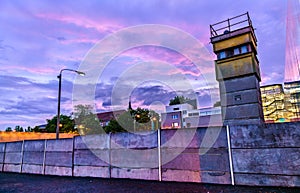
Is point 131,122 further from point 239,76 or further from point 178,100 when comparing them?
point 178,100

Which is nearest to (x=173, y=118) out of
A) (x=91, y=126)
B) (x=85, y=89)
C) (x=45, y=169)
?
(x=91, y=126)

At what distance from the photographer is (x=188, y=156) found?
7414 mm

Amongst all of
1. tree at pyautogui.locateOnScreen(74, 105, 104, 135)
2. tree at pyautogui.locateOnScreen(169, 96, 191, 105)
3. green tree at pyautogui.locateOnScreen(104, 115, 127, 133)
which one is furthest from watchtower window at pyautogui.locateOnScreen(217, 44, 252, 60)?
tree at pyautogui.locateOnScreen(169, 96, 191, 105)

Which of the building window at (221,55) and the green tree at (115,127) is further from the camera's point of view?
the green tree at (115,127)

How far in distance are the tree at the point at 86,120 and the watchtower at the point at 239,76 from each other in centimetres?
3325

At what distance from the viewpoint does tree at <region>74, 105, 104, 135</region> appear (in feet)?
142

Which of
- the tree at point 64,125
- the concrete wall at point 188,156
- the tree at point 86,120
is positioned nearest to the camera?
the concrete wall at point 188,156

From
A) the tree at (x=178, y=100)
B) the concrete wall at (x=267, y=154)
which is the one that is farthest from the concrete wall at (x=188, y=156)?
the tree at (x=178, y=100)

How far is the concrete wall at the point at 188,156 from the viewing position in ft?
19.8

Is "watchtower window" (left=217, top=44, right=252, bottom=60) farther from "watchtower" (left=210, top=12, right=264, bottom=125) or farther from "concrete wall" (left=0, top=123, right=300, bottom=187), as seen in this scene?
"concrete wall" (left=0, top=123, right=300, bottom=187)

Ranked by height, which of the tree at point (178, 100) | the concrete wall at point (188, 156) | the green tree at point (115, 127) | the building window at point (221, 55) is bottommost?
the concrete wall at point (188, 156)

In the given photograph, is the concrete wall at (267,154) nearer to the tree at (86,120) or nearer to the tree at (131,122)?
the tree at (131,122)

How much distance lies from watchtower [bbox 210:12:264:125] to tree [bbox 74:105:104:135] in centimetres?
3325

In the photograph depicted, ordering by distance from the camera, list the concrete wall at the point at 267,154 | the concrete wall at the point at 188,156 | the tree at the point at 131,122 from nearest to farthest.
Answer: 1. the concrete wall at the point at 267,154
2. the concrete wall at the point at 188,156
3. the tree at the point at 131,122
